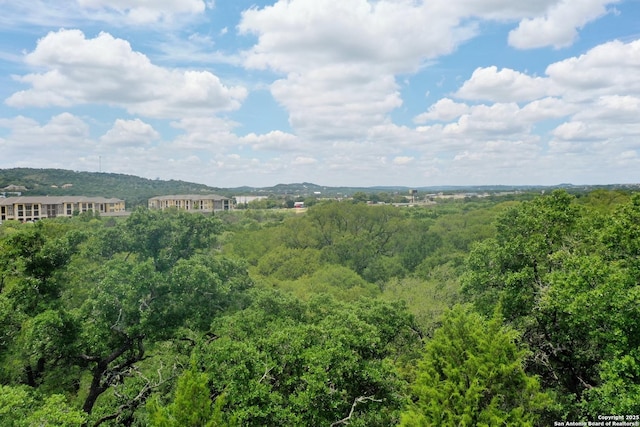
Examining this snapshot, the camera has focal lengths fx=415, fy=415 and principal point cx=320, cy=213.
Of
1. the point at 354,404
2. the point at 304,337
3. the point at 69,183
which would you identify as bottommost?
the point at 354,404

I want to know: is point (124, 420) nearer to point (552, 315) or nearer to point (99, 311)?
point (99, 311)

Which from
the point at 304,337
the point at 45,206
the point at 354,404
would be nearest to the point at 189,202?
the point at 45,206

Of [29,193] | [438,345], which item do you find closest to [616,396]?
[438,345]

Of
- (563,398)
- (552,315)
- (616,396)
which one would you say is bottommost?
(563,398)

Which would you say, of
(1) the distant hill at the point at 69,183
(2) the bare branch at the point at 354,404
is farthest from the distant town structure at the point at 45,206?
(2) the bare branch at the point at 354,404

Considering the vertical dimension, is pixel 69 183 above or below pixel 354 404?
above

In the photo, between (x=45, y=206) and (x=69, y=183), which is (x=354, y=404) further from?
(x=69, y=183)
